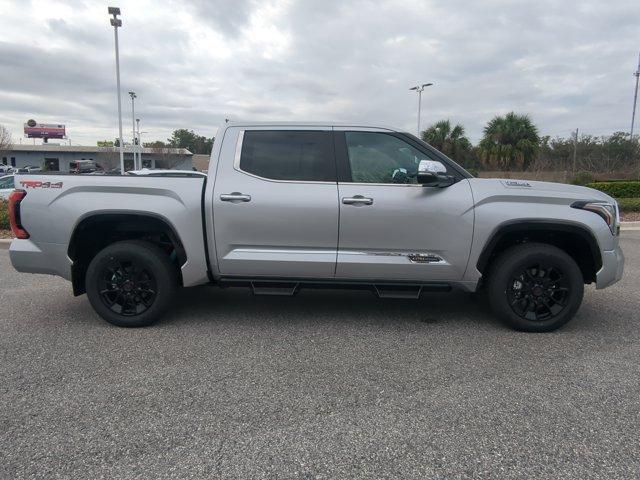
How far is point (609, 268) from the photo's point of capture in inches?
167

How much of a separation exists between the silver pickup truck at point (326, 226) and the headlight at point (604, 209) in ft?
0.04

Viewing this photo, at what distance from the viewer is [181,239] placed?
4309mm

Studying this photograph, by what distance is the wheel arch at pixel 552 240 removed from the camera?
4.20 metres

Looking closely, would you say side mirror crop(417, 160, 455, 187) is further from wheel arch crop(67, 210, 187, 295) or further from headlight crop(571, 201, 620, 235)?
wheel arch crop(67, 210, 187, 295)

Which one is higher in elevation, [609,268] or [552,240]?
[552,240]

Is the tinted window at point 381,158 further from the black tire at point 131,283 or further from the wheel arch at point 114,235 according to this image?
the black tire at point 131,283

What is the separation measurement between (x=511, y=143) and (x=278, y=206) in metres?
34.9

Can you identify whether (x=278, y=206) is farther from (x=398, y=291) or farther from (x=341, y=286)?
(x=398, y=291)

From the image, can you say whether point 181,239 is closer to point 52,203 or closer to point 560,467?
point 52,203

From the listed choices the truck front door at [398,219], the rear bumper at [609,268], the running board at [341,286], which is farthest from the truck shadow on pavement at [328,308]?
the rear bumper at [609,268]

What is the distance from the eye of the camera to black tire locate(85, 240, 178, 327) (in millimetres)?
4375

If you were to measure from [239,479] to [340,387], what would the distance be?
3.60ft

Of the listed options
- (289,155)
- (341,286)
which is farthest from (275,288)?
(289,155)

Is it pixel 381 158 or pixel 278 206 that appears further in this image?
pixel 381 158
